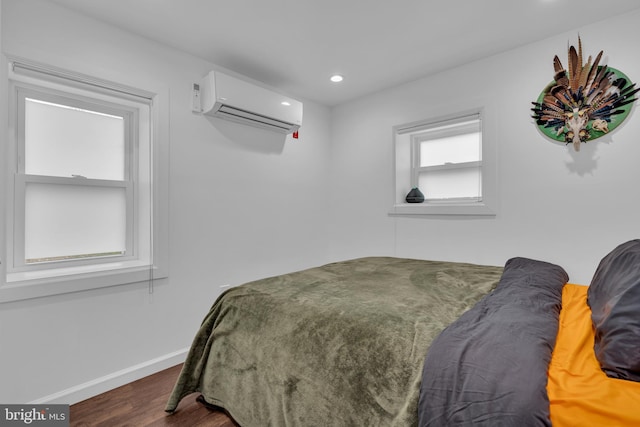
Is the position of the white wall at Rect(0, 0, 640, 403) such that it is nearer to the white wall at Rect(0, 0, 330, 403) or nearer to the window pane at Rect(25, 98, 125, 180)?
the white wall at Rect(0, 0, 330, 403)

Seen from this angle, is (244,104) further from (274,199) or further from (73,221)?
(73,221)

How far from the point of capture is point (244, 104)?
2.57 m

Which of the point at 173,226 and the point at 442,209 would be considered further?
the point at 442,209

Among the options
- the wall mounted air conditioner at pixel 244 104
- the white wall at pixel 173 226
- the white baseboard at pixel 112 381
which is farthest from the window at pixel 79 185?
the white baseboard at pixel 112 381

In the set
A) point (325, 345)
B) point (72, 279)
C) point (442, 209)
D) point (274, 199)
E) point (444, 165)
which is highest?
point (444, 165)

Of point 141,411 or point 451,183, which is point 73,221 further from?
point 451,183

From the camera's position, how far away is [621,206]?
6.49 feet

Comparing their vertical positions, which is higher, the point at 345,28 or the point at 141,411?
the point at 345,28

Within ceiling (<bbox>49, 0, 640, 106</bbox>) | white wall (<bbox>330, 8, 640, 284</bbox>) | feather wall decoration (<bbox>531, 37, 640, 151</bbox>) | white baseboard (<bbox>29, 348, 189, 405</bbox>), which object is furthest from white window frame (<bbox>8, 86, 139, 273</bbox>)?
feather wall decoration (<bbox>531, 37, 640, 151</bbox>)

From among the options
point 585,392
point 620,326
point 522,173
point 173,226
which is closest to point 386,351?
point 585,392

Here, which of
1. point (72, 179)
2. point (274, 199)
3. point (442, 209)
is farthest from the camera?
point (274, 199)

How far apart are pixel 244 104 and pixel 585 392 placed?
2604 millimetres

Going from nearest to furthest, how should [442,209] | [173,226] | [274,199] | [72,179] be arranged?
[72,179] < [173,226] < [442,209] < [274,199]

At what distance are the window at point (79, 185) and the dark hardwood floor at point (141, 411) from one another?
2.35 ft
